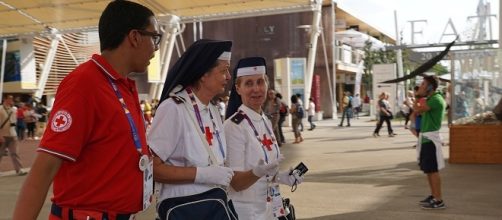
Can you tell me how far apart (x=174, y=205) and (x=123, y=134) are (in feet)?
2.18

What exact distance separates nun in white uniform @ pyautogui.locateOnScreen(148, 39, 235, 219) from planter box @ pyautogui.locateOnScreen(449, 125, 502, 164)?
10.1 metres

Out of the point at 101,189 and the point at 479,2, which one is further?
the point at 479,2

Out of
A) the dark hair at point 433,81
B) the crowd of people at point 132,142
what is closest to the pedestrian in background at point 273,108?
the dark hair at point 433,81

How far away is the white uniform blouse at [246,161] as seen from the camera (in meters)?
3.22

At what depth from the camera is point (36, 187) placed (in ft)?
5.96

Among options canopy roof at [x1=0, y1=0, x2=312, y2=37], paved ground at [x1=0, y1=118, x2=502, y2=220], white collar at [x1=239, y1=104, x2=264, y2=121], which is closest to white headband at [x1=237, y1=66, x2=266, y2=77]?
white collar at [x1=239, y1=104, x2=264, y2=121]

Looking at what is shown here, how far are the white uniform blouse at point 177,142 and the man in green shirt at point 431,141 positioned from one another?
521 cm

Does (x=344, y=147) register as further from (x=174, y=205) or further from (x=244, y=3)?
(x=174, y=205)

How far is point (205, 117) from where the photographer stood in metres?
2.76

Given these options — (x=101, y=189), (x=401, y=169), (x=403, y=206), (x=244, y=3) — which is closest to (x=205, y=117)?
(x=101, y=189)

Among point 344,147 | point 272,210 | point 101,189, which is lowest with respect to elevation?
point 344,147

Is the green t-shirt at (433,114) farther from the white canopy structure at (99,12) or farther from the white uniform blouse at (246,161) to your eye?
the white canopy structure at (99,12)

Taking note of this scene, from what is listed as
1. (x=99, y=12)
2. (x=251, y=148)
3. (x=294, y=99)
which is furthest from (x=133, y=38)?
(x=99, y=12)

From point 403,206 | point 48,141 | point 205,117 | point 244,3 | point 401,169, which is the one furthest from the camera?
point 244,3
